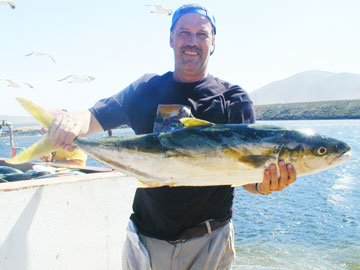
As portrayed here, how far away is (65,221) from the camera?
450cm

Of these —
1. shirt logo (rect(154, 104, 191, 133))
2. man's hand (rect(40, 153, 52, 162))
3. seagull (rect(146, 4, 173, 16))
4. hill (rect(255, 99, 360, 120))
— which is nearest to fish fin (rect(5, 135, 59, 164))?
shirt logo (rect(154, 104, 191, 133))

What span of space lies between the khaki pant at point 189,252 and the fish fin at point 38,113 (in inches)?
57.7

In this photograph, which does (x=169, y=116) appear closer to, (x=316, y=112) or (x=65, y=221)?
(x=65, y=221)

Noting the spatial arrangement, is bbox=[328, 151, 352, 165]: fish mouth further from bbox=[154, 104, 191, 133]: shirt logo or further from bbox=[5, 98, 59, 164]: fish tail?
bbox=[5, 98, 59, 164]: fish tail

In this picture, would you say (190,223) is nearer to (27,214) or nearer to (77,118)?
(77,118)

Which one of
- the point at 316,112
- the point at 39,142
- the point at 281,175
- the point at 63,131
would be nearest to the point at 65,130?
the point at 63,131

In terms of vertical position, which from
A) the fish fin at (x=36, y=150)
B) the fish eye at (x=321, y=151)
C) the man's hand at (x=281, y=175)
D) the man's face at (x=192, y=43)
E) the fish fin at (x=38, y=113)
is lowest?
the man's hand at (x=281, y=175)

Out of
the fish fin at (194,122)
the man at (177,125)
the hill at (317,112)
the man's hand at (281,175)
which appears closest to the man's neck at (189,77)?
the man at (177,125)

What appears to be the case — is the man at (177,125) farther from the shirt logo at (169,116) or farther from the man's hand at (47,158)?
the man's hand at (47,158)

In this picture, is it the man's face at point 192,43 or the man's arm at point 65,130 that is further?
the man's face at point 192,43

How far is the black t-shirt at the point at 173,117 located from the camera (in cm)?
330

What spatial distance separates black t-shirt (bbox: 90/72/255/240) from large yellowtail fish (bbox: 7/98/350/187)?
0.44m

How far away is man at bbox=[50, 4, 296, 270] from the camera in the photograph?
10.9 feet

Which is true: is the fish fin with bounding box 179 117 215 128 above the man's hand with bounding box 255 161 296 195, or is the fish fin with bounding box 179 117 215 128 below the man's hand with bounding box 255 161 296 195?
above
